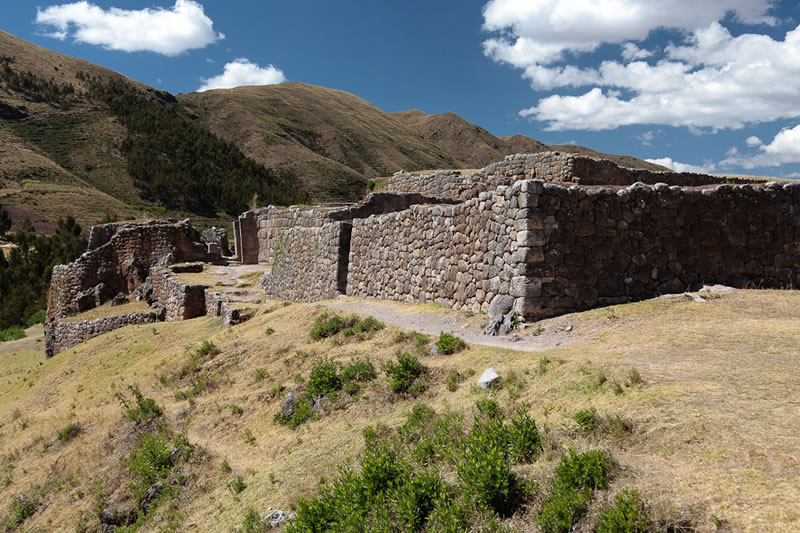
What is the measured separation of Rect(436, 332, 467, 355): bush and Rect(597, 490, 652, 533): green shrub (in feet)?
13.8

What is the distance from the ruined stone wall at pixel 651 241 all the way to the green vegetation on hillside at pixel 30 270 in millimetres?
32797

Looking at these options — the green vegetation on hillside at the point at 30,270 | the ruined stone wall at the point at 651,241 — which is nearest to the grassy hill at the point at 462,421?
the ruined stone wall at the point at 651,241

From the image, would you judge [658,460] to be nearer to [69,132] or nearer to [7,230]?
[7,230]

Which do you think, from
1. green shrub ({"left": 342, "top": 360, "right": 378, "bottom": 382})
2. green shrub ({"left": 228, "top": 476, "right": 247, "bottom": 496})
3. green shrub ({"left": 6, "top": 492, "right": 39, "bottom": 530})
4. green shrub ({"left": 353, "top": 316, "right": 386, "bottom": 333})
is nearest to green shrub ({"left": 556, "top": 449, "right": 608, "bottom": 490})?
green shrub ({"left": 228, "top": 476, "right": 247, "bottom": 496})

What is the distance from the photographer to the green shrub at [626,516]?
11.3 feet

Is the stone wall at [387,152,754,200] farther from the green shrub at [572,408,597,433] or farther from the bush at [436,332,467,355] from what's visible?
the green shrub at [572,408,597,433]

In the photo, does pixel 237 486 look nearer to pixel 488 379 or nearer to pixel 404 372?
pixel 404 372

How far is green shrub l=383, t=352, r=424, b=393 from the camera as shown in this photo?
7227 millimetres

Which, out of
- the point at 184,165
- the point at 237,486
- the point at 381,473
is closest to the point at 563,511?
the point at 381,473

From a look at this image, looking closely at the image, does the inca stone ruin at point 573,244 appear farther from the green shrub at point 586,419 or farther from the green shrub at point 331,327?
the green shrub at point 586,419

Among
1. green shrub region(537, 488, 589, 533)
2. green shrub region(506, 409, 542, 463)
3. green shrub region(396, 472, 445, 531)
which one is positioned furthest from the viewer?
green shrub region(506, 409, 542, 463)

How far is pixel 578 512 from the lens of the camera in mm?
3863

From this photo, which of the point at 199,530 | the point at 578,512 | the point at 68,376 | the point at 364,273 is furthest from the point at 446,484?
the point at 68,376

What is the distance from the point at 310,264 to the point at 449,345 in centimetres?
949
